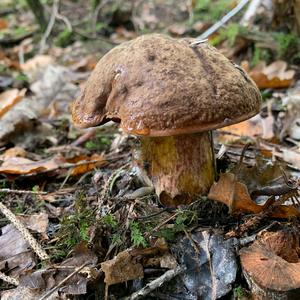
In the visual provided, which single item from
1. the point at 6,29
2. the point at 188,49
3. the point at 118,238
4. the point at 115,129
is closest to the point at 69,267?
the point at 118,238

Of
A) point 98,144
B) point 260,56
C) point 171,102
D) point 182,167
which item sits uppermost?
point 171,102

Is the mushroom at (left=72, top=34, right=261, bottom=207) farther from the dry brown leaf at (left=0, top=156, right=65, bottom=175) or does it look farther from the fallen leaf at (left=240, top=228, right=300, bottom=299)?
the dry brown leaf at (left=0, top=156, right=65, bottom=175)

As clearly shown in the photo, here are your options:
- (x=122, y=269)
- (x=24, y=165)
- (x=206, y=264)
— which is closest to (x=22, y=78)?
(x=24, y=165)

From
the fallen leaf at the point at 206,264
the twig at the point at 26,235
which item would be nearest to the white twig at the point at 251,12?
the fallen leaf at the point at 206,264

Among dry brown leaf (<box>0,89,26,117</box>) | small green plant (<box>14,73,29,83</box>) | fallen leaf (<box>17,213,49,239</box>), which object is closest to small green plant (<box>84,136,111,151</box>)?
dry brown leaf (<box>0,89,26,117</box>)

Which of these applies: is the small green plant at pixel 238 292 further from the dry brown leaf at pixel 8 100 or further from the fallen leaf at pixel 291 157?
the dry brown leaf at pixel 8 100

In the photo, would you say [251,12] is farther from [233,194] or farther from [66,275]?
[66,275]
